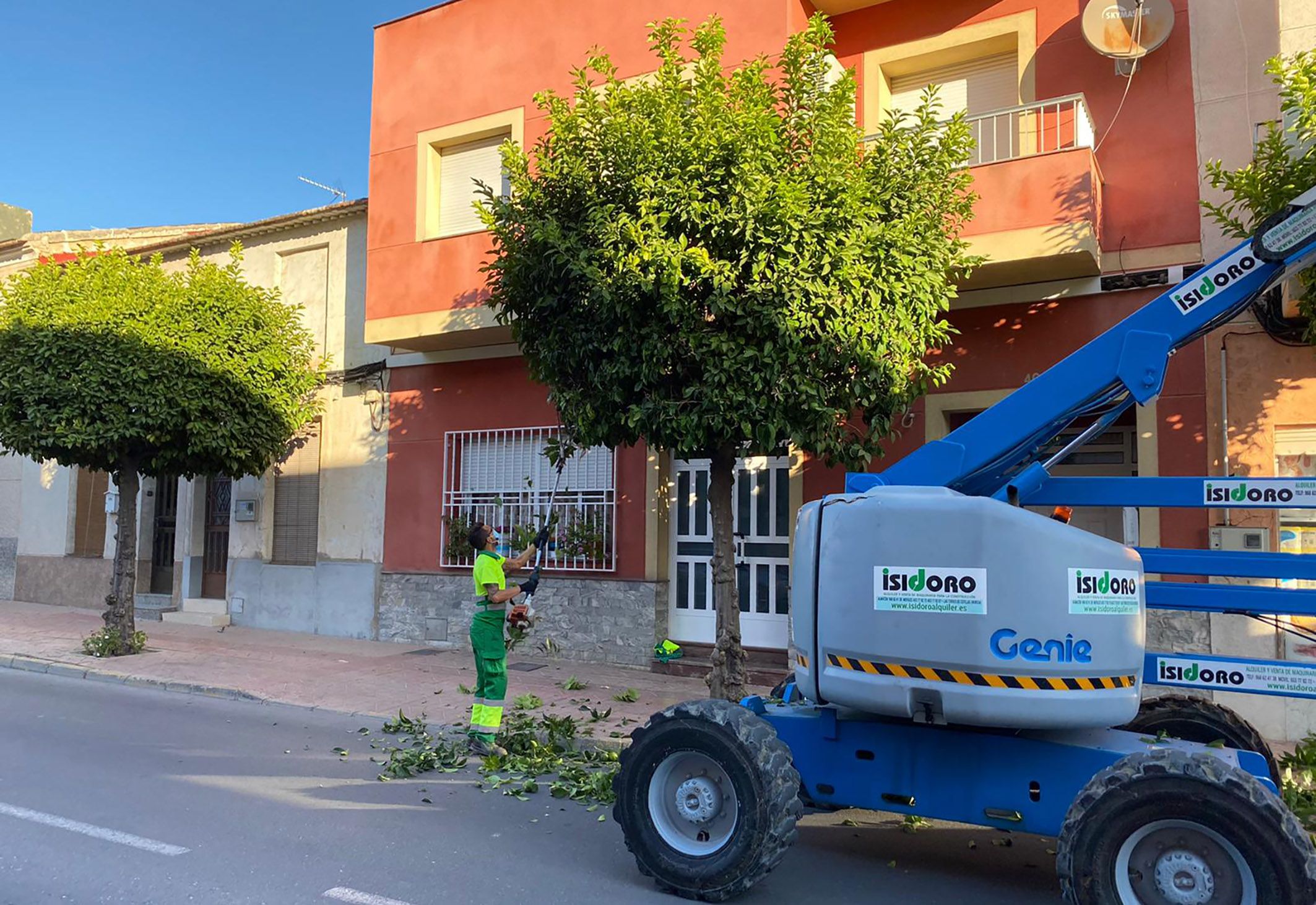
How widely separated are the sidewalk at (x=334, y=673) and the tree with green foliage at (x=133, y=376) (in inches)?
42.5

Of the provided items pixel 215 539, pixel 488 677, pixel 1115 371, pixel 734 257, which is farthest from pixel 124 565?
pixel 1115 371

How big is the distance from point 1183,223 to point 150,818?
944 cm

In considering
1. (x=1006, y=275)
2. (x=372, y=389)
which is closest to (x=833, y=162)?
(x=1006, y=275)

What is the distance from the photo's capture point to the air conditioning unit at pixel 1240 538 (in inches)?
324

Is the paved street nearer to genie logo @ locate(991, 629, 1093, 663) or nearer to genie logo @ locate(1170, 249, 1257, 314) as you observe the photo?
genie logo @ locate(991, 629, 1093, 663)

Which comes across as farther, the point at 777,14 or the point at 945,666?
the point at 777,14

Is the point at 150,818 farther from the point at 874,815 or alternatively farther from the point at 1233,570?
the point at 1233,570

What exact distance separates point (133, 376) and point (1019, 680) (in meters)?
10.7

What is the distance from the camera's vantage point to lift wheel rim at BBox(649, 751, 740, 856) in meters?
4.62

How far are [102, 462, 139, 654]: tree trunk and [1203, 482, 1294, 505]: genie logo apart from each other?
38.3 feet

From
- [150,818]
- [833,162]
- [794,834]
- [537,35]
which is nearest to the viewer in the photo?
[794,834]

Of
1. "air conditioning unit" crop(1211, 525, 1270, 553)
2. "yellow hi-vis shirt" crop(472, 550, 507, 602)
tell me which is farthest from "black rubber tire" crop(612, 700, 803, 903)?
"air conditioning unit" crop(1211, 525, 1270, 553)

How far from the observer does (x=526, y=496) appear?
41.0 ft

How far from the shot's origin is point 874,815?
6.09 meters
